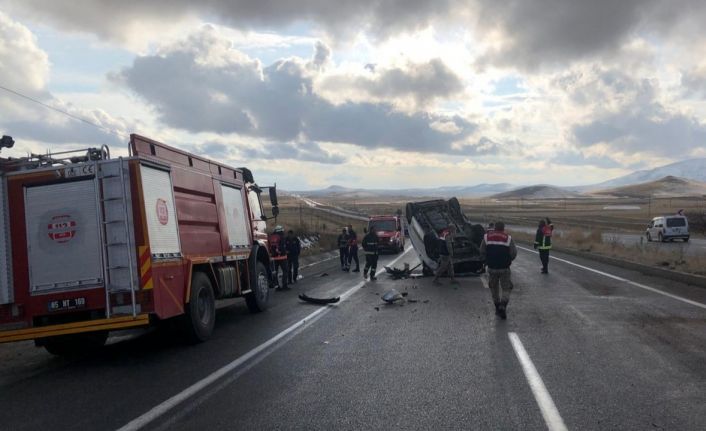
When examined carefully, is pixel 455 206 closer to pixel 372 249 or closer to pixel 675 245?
pixel 372 249

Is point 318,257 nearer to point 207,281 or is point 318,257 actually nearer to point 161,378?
point 207,281

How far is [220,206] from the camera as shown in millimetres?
11477

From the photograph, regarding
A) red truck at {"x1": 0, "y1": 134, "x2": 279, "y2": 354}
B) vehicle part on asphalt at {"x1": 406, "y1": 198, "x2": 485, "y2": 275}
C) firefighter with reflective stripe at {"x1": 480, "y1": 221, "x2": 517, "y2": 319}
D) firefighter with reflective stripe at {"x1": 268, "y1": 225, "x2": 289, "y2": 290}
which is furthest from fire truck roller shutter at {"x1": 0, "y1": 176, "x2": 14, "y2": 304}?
vehicle part on asphalt at {"x1": 406, "y1": 198, "x2": 485, "y2": 275}

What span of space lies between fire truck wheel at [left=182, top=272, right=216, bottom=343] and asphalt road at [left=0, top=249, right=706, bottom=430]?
28cm

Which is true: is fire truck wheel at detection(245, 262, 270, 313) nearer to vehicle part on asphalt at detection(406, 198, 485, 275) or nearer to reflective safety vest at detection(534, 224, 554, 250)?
vehicle part on asphalt at detection(406, 198, 485, 275)

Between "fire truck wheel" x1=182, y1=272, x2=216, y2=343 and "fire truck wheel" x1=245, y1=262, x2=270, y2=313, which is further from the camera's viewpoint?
"fire truck wheel" x1=245, y1=262, x2=270, y2=313

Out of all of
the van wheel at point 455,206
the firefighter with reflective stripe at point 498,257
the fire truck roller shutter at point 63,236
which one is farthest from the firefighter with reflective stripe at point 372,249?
the fire truck roller shutter at point 63,236

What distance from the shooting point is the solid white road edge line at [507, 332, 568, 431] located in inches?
207

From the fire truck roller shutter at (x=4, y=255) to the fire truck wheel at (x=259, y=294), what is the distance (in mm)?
4953

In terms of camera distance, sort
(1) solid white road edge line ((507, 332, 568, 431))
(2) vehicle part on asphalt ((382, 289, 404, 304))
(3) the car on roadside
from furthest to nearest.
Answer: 1. (3) the car on roadside
2. (2) vehicle part on asphalt ((382, 289, 404, 304))
3. (1) solid white road edge line ((507, 332, 568, 431))

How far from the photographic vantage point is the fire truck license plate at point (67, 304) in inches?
321

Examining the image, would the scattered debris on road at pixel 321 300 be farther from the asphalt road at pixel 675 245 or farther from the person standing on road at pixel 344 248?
the asphalt road at pixel 675 245

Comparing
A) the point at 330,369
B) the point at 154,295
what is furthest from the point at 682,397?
the point at 154,295

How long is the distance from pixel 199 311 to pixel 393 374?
151 inches
